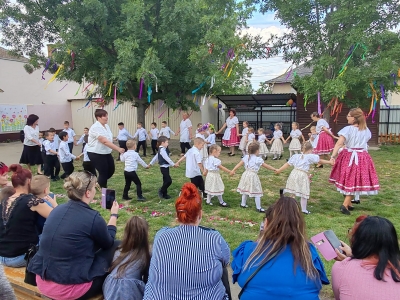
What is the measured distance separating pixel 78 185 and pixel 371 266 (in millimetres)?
2136

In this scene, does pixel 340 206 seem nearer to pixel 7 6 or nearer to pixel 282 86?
pixel 7 6

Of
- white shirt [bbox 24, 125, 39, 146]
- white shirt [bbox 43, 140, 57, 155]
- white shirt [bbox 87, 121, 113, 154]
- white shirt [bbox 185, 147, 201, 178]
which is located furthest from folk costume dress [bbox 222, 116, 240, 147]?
white shirt [bbox 87, 121, 113, 154]

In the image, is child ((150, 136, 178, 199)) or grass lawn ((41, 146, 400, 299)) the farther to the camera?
child ((150, 136, 178, 199))

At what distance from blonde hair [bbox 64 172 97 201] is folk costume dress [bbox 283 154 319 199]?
3.83 metres

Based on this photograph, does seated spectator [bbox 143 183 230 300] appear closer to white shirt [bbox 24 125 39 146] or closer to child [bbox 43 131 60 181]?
child [bbox 43 131 60 181]

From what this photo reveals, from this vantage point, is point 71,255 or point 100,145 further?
point 100,145

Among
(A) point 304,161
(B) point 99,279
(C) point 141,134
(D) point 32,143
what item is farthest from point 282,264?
(C) point 141,134

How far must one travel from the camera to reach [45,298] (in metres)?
2.67

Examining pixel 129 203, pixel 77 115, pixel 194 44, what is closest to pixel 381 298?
pixel 129 203

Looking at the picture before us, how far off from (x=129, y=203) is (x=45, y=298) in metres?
3.85

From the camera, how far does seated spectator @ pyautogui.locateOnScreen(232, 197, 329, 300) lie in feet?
6.52

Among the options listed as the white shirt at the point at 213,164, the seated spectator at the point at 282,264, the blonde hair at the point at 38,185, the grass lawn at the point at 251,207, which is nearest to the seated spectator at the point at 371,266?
the seated spectator at the point at 282,264

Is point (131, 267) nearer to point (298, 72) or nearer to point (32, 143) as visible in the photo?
point (32, 143)

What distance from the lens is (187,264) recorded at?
6.98 feet
